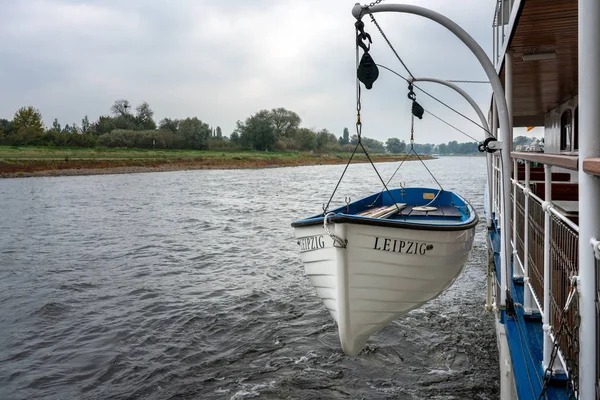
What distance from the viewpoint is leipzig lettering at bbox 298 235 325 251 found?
5605 millimetres

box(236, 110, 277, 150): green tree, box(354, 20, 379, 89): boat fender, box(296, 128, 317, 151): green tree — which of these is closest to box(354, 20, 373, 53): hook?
box(354, 20, 379, 89): boat fender

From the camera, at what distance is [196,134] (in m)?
91.9

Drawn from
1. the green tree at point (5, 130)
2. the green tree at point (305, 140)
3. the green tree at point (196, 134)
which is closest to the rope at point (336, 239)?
the green tree at point (5, 130)

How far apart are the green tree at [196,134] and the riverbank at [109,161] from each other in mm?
5813

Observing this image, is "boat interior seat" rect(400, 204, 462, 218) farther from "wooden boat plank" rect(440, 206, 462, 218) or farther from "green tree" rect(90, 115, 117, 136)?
"green tree" rect(90, 115, 117, 136)

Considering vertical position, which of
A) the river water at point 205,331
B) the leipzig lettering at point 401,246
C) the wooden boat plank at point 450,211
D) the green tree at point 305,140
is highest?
the green tree at point 305,140

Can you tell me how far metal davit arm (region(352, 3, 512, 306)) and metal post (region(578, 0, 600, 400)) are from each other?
2987 mm

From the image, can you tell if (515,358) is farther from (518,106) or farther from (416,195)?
(518,106)

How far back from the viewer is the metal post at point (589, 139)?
225 cm

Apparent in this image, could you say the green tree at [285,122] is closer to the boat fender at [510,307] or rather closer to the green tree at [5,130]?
the green tree at [5,130]

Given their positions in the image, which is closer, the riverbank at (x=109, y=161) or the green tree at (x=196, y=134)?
the riverbank at (x=109, y=161)

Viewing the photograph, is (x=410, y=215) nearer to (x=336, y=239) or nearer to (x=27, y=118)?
(x=336, y=239)

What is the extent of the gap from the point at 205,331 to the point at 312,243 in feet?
13.1

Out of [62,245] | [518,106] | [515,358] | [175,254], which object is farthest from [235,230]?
[515,358]
